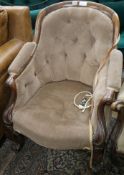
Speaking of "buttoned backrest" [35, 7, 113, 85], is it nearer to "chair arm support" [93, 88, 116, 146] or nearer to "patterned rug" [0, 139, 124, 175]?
"chair arm support" [93, 88, 116, 146]

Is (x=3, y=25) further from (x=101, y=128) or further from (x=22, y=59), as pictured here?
(x=101, y=128)

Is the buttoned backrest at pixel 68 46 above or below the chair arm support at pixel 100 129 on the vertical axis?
above

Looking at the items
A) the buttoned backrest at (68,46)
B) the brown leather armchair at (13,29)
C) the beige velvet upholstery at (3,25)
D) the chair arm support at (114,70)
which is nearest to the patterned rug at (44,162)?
the brown leather armchair at (13,29)

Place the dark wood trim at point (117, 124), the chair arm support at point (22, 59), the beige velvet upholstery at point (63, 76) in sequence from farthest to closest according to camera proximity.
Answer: the chair arm support at point (22, 59) → the beige velvet upholstery at point (63, 76) → the dark wood trim at point (117, 124)

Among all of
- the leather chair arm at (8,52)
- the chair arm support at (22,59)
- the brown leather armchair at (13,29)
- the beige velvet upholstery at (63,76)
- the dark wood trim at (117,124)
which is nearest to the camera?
the dark wood trim at (117,124)

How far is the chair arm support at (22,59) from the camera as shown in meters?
1.48

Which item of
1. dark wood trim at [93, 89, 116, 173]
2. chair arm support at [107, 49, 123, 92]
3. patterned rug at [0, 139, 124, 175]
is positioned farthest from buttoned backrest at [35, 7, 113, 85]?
patterned rug at [0, 139, 124, 175]

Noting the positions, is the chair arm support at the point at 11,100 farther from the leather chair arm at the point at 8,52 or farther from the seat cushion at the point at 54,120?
the leather chair arm at the point at 8,52

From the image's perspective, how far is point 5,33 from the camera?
6.15 feet

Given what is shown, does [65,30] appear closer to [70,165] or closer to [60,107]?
[60,107]

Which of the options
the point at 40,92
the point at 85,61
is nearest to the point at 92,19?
the point at 85,61

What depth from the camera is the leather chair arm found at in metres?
1.60

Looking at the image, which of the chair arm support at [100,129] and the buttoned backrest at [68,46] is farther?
the buttoned backrest at [68,46]

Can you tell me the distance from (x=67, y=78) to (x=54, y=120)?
440 millimetres
